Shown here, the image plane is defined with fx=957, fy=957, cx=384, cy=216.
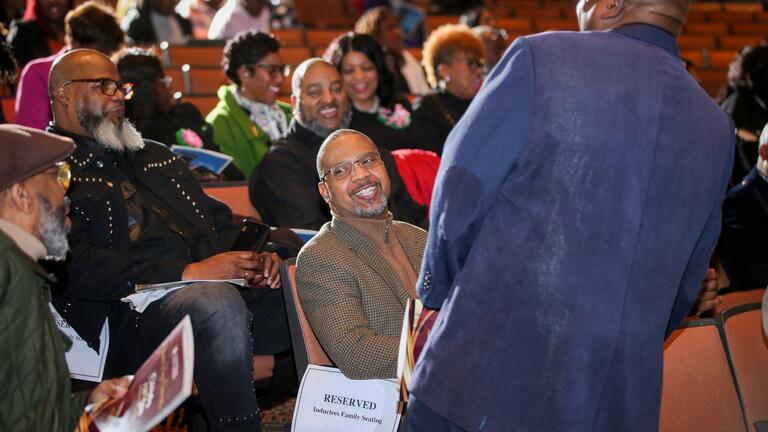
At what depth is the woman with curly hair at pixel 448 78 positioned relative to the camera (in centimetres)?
569

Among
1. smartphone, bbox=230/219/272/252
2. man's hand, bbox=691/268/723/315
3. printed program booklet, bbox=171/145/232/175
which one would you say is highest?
printed program booklet, bbox=171/145/232/175

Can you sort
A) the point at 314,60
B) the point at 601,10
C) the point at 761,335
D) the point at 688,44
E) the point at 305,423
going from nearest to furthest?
the point at 601,10, the point at 305,423, the point at 761,335, the point at 314,60, the point at 688,44

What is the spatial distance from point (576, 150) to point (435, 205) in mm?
329

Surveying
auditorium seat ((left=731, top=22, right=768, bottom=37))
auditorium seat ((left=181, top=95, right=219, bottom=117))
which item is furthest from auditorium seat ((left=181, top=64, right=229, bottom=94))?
auditorium seat ((left=731, top=22, right=768, bottom=37))

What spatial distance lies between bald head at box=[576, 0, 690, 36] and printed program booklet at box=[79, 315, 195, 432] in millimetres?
1191

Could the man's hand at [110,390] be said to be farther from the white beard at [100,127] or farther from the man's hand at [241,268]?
the white beard at [100,127]

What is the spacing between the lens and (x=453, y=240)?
209 cm

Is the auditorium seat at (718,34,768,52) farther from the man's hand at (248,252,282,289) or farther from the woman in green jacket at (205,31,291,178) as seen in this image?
the man's hand at (248,252,282,289)

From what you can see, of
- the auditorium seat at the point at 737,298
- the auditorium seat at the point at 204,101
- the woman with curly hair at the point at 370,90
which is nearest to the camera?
the auditorium seat at the point at 737,298

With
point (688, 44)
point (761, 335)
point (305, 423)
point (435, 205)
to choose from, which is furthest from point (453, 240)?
point (688, 44)

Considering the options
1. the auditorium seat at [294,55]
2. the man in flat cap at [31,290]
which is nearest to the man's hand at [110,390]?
the man in flat cap at [31,290]

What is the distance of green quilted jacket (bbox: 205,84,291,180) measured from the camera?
5.24 metres

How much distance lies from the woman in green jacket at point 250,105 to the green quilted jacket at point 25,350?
10.0 feet

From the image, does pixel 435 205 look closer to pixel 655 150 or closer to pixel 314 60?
pixel 655 150
